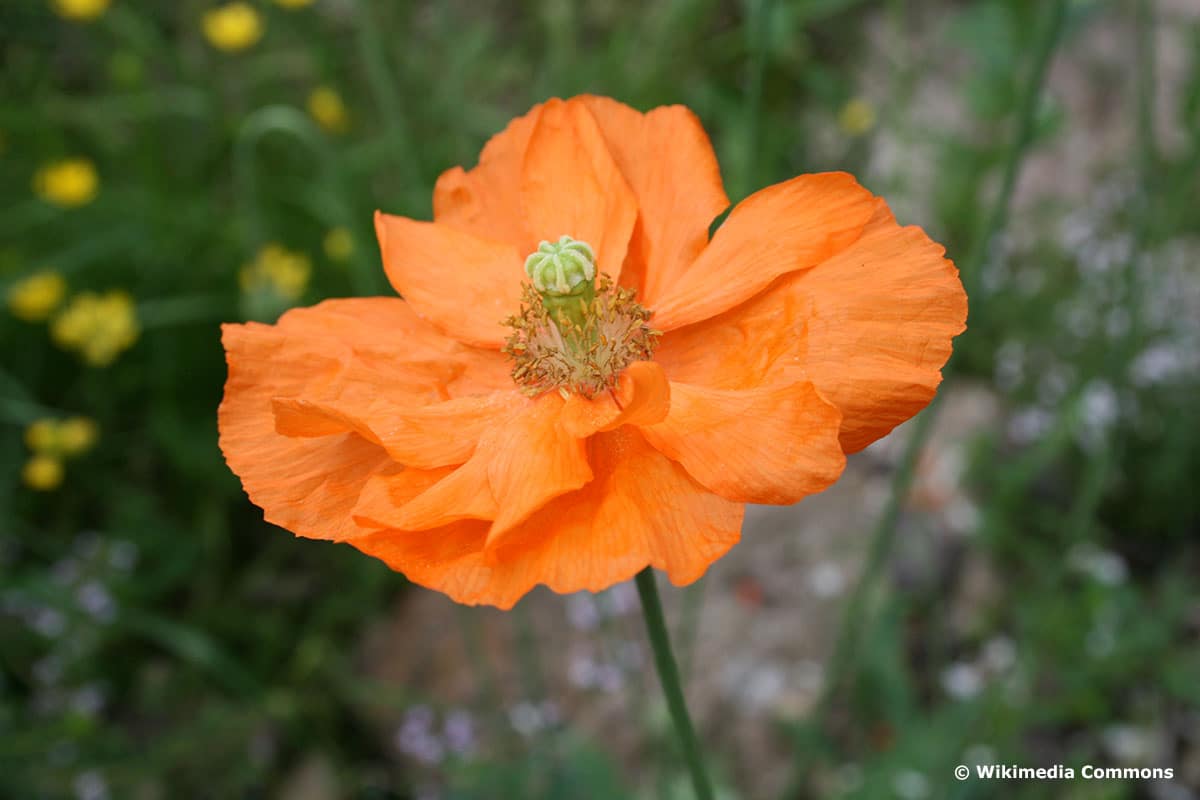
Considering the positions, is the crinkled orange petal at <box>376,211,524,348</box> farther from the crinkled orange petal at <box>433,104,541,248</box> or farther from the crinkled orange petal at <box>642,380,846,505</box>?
the crinkled orange petal at <box>642,380,846,505</box>

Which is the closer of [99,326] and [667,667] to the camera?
[667,667]

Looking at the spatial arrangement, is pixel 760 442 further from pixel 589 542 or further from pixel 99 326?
pixel 99 326

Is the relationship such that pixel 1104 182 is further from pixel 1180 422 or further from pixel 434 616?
pixel 434 616

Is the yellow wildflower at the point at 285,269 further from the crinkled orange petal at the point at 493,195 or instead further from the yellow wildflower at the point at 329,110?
the crinkled orange petal at the point at 493,195

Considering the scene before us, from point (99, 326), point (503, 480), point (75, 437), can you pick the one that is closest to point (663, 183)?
point (503, 480)

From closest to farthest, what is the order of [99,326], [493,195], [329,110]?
1. [493,195]
2. [99,326]
3. [329,110]

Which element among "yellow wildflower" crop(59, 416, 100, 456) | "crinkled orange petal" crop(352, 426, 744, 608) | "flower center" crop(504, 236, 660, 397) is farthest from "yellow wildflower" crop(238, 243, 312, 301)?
"crinkled orange petal" crop(352, 426, 744, 608)

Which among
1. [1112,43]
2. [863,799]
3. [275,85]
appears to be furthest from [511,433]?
[1112,43]

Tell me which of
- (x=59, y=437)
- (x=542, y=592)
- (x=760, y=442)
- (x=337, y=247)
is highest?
(x=337, y=247)
